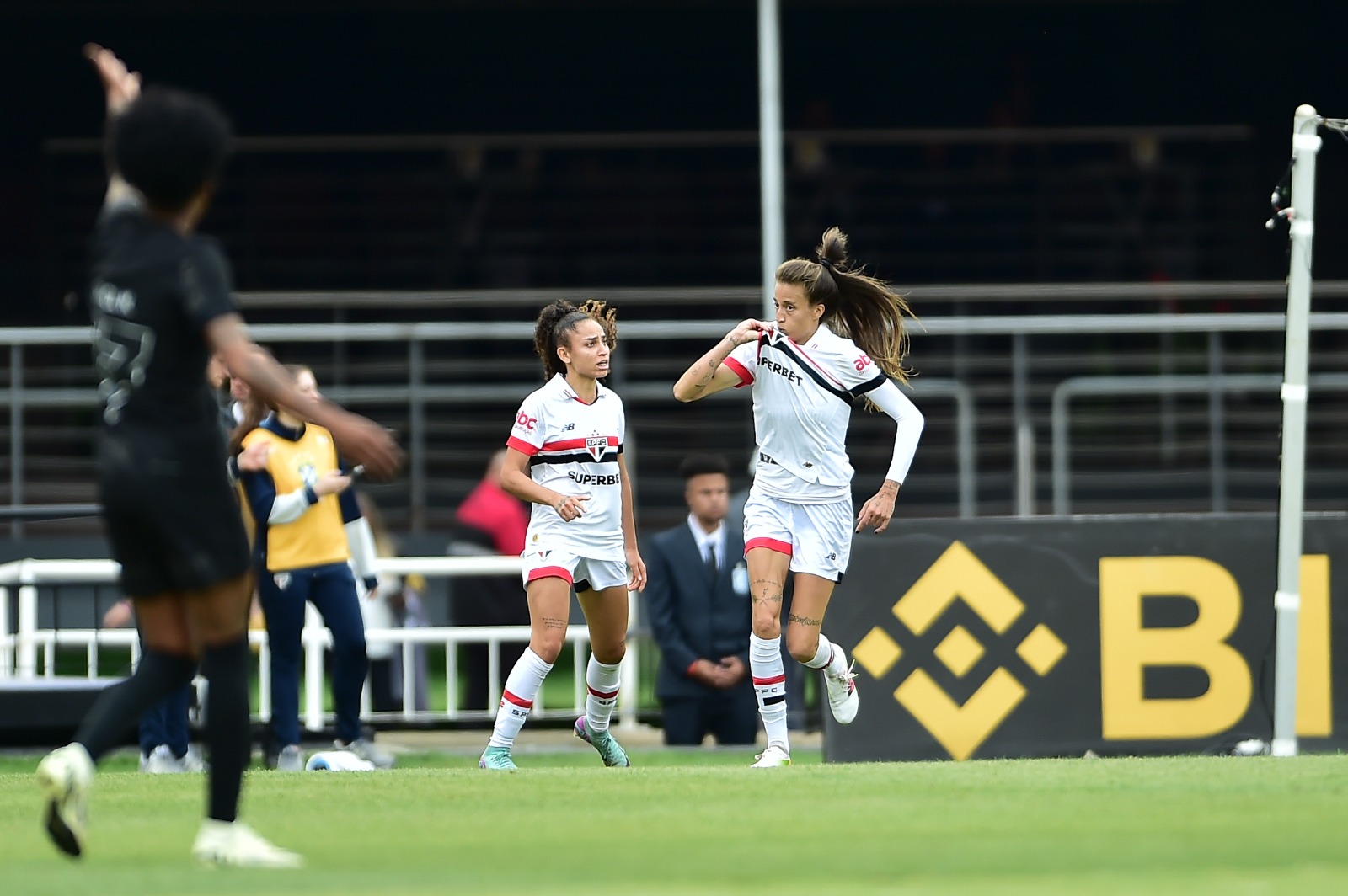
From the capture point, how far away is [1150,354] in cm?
1759

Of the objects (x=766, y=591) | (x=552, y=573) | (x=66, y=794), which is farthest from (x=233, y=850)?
(x=766, y=591)

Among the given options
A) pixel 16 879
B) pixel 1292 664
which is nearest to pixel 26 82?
pixel 1292 664

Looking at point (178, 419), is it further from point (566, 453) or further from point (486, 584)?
point (486, 584)

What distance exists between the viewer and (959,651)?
1068cm

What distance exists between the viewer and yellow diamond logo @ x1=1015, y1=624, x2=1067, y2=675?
422 inches

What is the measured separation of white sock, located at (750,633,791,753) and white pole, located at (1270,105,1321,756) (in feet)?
8.06

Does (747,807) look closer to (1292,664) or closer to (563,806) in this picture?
(563,806)

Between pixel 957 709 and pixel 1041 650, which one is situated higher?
pixel 1041 650

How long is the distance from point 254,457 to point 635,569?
2.43 metres

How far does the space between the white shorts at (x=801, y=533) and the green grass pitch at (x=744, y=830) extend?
43.9 inches

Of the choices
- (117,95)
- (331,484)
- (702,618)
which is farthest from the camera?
(702,618)

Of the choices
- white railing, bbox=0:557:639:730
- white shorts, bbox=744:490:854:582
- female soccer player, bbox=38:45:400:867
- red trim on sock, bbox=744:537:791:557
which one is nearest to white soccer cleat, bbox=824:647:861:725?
white shorts, bbox=744:490:854:582

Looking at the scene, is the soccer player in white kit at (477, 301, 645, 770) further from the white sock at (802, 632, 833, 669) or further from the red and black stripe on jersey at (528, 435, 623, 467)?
the white sock at (802, 632, 833, 669)

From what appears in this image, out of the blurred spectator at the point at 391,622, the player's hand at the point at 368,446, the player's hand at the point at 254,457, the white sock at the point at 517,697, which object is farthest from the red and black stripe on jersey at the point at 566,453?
the blurred spectator at the point at 391,622
